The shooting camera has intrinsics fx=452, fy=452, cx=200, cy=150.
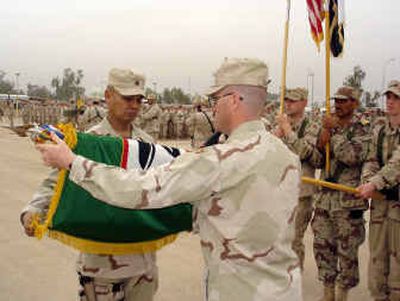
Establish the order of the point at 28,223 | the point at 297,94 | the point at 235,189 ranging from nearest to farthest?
1. the point at 235,189
2. the point at 28,223
3. the point at 297,94

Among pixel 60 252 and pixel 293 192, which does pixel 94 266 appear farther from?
pixel 60 252

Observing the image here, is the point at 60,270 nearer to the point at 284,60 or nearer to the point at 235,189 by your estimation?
the point at 284,60

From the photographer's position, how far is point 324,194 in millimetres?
4137

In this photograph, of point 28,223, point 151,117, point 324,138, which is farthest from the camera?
point 151,117

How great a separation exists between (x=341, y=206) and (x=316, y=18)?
177cm

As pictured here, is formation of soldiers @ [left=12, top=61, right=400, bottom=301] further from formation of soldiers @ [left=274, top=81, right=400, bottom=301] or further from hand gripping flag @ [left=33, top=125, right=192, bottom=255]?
hand gripping flag @ [left=33, top=125, right=192, bottom=255]

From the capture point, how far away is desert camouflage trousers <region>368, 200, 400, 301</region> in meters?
3.70

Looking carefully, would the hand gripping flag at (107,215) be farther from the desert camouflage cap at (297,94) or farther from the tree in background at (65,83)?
the tree in background at (65,83)

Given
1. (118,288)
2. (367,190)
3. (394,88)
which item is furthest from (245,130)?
(394,88)

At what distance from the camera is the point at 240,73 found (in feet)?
5.64

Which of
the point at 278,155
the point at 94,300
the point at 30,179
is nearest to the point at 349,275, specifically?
the point at 94,300

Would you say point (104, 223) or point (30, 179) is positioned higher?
point (104, 223)

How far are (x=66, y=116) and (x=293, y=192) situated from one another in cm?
150

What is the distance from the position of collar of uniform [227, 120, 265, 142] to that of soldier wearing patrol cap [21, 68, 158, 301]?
1053 millimetres
